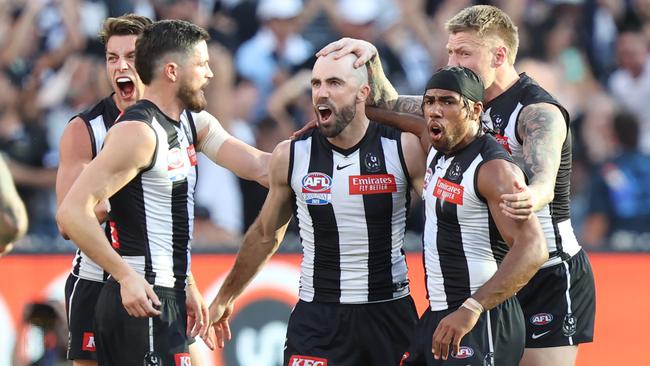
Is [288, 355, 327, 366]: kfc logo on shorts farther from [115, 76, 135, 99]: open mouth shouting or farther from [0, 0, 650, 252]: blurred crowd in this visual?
[0, 0, 650, 252]: blurred crowd

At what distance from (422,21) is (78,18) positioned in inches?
143

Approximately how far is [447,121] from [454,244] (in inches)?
25.5

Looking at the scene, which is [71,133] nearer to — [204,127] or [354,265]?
[204,127]

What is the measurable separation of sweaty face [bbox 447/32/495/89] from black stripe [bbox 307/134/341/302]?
965 millimetres

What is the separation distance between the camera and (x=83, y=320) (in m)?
7.06

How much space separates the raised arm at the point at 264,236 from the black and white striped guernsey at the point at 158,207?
0.58 m

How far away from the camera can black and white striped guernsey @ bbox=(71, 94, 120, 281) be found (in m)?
6.99

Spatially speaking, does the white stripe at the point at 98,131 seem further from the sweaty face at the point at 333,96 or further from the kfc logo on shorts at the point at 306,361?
the kfc logo on shorts at the point at 306,361

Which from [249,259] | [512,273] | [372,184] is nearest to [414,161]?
[372,184]

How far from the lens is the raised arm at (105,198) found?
18.9 ft

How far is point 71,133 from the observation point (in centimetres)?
699

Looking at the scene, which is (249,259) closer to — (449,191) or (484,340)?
(449,191)

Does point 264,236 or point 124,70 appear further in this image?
point 124,70

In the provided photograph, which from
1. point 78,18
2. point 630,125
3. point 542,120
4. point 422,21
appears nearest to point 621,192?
point 630,125
